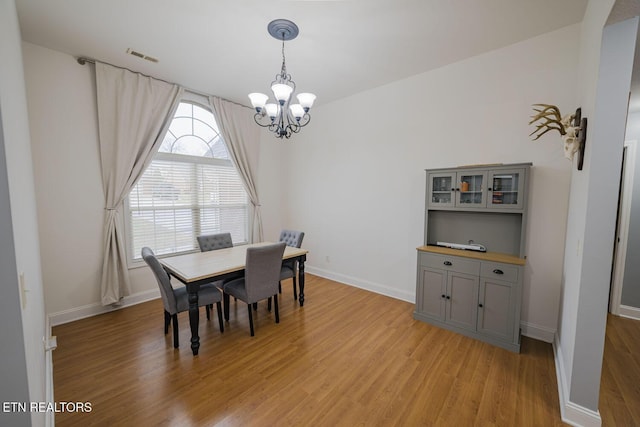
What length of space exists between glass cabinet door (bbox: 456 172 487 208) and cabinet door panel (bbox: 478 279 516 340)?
2.79ft

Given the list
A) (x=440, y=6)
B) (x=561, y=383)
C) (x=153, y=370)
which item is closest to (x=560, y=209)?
(x=561, y=383)

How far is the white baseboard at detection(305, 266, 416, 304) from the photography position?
3.62 meters

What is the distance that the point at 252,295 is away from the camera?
2723 mm

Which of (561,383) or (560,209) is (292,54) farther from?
(561,383)

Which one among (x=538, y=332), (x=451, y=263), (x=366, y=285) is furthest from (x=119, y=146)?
(x=538, y=332)

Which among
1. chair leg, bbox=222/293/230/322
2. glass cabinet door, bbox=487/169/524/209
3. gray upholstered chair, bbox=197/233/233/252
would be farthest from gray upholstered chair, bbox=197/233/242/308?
glass cabinet door, bbox=487/169/524/209

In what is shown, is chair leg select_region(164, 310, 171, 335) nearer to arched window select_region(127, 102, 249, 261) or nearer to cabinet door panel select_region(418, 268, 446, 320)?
arched window select_region(127, 102, 249, 261)

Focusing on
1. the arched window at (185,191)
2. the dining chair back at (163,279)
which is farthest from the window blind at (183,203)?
the dining chair back at (163,279)

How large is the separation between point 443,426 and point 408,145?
3048mm

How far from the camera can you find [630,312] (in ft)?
10.1

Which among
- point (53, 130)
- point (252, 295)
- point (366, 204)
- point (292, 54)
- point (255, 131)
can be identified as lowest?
point (252, 295)

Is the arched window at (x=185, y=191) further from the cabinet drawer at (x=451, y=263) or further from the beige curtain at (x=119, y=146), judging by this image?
the cabinet drawer at (x=451, y=263)

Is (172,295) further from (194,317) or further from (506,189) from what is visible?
(506,189)

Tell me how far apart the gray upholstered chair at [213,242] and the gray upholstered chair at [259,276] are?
86 centimetres
